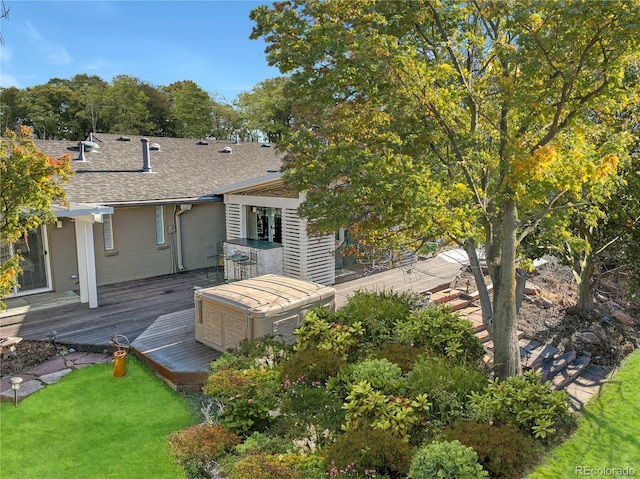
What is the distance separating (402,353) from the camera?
6492mm

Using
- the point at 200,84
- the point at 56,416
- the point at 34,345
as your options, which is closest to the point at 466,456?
the point at 56,416

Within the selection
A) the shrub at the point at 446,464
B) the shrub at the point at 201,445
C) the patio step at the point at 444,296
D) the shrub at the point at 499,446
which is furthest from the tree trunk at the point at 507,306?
the shrub at the point at 201,445

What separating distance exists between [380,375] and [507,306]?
2.29 m

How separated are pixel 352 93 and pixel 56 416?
6604mm

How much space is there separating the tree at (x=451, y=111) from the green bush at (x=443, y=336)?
0.42m

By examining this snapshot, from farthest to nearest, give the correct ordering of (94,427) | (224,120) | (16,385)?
(224,120) < (16,385) < (94,427)

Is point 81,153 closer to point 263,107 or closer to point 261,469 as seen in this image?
point 261,469

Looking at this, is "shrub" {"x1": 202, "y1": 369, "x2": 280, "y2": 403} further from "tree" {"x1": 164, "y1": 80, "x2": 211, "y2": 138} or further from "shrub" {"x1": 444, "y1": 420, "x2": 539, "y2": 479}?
"tree" {"x1": 164, "y1": 80, "x2": 211, "y2": 138}

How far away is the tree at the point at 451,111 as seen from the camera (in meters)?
5.50

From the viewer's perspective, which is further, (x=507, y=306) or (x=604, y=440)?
(x=507, y=306)

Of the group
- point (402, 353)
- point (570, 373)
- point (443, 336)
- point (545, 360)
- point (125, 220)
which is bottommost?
point (570, 373)

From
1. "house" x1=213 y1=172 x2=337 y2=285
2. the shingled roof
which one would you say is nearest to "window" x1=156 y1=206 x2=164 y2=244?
the shingled roof

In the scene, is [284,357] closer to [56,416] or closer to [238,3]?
[56,416]

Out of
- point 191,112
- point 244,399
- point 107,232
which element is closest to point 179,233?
point 107,232
